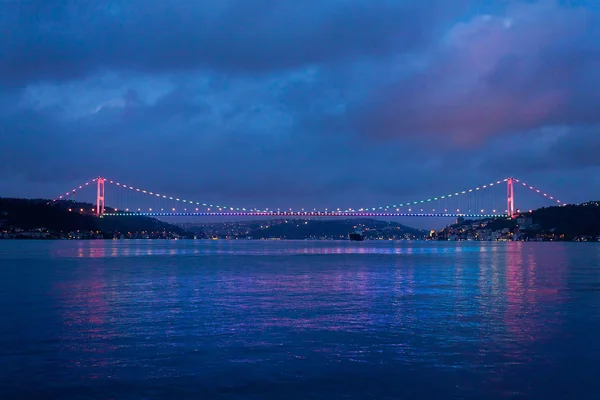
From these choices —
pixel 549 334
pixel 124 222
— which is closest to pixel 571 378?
pixel 549 334

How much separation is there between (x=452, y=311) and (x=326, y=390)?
813 centimetres

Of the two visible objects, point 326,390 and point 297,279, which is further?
point 297,279

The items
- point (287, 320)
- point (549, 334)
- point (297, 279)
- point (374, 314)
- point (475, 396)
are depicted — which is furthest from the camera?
point (297, 279)

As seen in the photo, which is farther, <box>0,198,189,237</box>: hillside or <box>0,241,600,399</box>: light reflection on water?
<box>0,198,189,237</box>: hillside

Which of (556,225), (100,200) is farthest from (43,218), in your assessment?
(556,225)

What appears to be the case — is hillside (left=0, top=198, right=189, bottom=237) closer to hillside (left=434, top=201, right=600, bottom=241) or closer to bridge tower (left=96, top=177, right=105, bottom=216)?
bridge tower (left=96, top=177, right=105, bottom=216)

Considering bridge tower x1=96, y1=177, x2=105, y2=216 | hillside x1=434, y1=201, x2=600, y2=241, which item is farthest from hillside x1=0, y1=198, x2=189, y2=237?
hillside x1=434, y1=201, x2=600, y2=241

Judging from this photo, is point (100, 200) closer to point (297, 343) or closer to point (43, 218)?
point (43, 218)

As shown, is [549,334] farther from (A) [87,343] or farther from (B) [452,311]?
(A) [87,343]

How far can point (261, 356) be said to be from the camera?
31.9ft

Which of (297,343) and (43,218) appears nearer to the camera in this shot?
(297,343)

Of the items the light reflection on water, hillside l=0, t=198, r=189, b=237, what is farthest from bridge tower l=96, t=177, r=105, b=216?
Result: the light reflection on water

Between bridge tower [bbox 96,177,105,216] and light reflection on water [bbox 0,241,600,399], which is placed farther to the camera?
bridge tower [bbox 96,177,105,216]

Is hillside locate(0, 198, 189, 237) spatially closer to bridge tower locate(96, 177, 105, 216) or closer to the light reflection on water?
bridge tower locate(96, 177, 105, 216)
